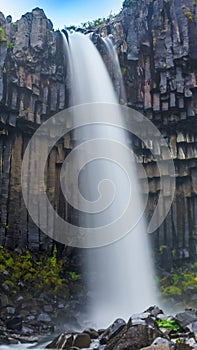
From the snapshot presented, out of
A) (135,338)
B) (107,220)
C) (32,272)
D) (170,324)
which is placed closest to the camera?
(135,338)

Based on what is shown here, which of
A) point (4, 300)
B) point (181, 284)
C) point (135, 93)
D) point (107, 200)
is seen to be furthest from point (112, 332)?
point (135, 93)

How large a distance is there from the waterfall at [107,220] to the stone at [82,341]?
422 cm

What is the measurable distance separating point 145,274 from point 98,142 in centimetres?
625

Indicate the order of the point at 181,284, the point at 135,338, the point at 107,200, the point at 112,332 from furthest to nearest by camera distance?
the point at 107,200 < the point at 181,284 < the point at 112,332 < the point at 135,338

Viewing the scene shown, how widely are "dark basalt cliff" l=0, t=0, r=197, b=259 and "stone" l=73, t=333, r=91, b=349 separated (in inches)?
294

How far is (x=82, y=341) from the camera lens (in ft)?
33.1

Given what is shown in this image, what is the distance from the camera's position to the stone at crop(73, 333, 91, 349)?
1002 centimetres

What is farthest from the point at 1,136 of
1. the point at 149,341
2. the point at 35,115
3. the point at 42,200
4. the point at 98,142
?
the point at 149,341

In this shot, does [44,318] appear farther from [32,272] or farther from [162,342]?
[162,342]

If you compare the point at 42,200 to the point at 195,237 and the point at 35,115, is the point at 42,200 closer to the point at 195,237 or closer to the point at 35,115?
the point at 35,115

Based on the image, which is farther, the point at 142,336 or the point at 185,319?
the point at 185,319

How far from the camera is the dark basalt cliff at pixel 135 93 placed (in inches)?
702

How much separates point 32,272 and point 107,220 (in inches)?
163

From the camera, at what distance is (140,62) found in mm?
20969
